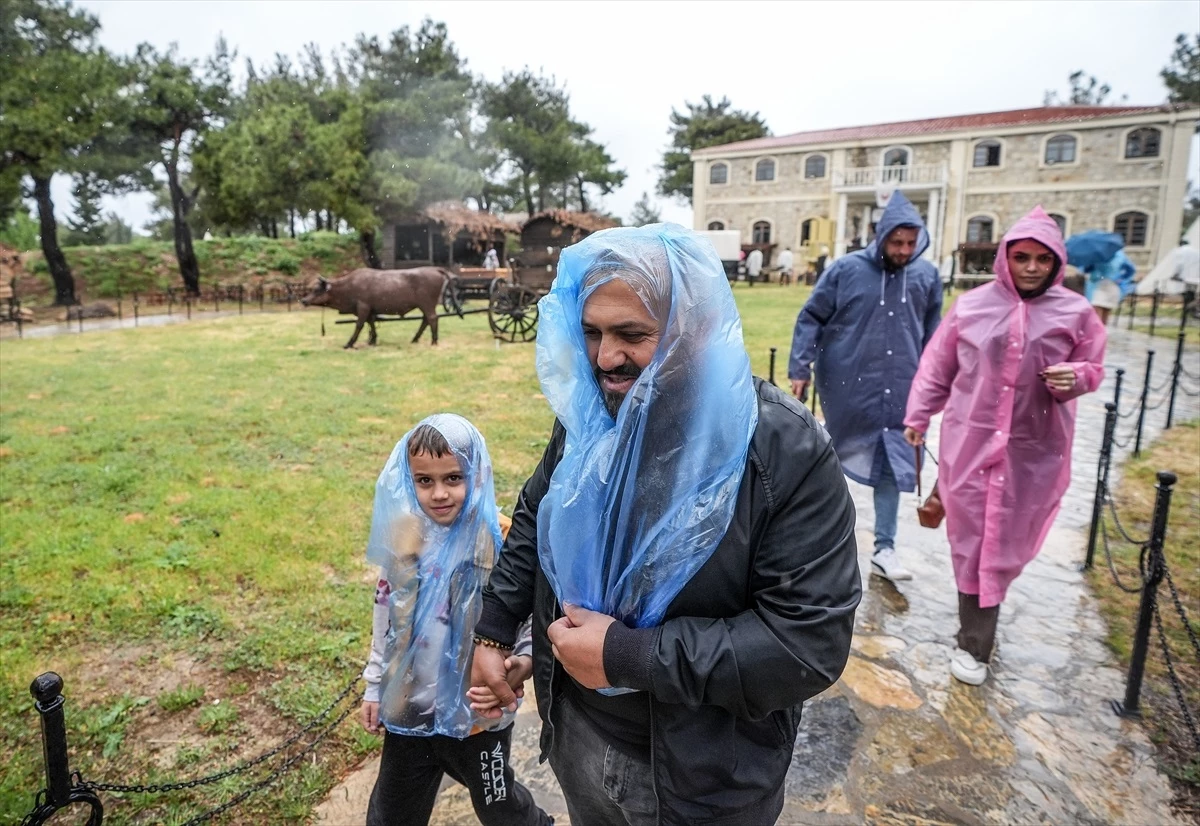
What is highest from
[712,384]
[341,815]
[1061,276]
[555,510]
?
[1061,276]

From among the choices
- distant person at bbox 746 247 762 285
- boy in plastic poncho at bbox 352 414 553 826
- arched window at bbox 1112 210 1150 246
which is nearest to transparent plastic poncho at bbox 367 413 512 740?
boy in plastic poncho at bbox 352 414 553 826

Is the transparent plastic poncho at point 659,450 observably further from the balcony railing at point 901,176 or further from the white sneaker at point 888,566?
the balcony railing at point 901,176

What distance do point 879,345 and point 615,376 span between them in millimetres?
2955

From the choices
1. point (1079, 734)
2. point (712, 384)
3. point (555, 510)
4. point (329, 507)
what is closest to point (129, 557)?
point (329, 507)

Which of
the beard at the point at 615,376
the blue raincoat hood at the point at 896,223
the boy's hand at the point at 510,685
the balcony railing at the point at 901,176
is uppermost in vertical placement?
the balcony railing at the point at 901,176

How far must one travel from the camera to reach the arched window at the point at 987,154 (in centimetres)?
3216

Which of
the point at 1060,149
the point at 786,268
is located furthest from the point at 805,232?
the point at 1060,149

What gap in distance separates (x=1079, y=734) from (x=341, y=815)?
8.78 ft

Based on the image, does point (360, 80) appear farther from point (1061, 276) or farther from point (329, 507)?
point (1061, 276)

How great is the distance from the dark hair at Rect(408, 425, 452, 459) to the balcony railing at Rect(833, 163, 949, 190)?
114 ft

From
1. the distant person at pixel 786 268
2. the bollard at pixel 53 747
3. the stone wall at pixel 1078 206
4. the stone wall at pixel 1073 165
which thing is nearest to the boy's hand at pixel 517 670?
the bollard at pixel 53 747

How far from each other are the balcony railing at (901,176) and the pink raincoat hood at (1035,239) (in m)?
33.1

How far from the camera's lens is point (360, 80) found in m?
28.3

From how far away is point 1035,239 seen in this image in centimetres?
273
